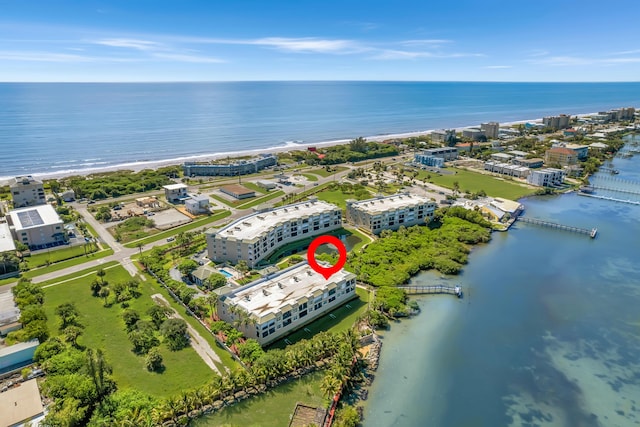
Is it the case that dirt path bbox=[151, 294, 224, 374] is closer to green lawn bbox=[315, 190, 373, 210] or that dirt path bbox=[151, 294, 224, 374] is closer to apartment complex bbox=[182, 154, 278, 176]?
green lawn bbox=[315, 190, 373, 210]

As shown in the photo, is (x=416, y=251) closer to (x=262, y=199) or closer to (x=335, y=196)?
(x=335, y=196)

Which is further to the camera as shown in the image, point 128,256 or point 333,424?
point 128,256

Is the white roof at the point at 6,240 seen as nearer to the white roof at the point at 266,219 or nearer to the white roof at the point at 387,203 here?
the white roof at the point at 266,219

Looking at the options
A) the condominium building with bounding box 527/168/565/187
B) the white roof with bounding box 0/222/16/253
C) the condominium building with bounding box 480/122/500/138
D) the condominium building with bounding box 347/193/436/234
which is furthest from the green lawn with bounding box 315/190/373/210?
the condominium building with bounding box 480/122/500/138

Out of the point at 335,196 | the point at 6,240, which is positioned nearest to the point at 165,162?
the point at 335,196

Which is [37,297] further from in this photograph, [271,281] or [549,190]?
[549,190]

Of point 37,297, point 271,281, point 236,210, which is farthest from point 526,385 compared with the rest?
point 236,210

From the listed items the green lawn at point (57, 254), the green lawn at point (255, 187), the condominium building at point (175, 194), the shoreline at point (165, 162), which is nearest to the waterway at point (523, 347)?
the green lawn at point (57, 254)
